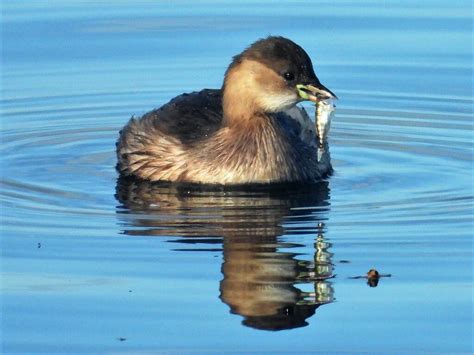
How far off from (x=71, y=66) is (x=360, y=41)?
3.54 m

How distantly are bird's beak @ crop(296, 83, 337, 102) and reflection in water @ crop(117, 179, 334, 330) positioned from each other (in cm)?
81

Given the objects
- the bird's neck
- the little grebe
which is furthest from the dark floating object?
the bird's neck

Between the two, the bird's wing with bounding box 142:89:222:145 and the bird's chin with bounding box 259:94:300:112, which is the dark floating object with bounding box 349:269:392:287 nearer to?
the bird's chin with bounding box 259:94:300:112

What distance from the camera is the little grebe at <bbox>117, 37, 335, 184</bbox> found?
575 inches

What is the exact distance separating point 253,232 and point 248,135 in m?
2.14

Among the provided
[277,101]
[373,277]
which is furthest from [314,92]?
[373,277]

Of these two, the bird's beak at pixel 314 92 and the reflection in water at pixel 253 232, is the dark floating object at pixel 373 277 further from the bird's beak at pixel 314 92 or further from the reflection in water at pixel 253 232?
the bird's beak at pixel 314 92

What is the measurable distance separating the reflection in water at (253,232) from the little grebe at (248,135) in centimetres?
16

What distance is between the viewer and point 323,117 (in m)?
14.7

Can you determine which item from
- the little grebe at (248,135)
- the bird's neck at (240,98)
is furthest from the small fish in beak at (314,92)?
the bird's neck at (240,98)

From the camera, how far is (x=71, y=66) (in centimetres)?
1931

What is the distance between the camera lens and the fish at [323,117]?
47.8 ft

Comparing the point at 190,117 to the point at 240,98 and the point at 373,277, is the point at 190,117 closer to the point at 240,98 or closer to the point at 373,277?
the point at 240,98

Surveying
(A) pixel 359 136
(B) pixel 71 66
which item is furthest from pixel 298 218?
(B) pixel 71 66
